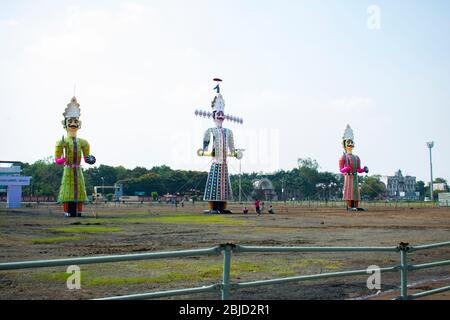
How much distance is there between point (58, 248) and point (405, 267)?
12322 millimetres

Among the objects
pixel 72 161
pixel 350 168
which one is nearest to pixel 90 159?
pixel 72 161

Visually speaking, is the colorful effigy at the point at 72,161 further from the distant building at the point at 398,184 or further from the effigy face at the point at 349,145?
Result: the distant building at the point at 398,184

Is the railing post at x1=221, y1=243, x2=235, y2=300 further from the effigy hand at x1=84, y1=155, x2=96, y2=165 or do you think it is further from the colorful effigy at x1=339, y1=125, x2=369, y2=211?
the colorful effigy at x1=339, y1=125, x2=369, y2=211

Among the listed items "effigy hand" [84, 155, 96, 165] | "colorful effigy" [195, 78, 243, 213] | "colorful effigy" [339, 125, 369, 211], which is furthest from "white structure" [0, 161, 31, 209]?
"colorful effigy" [339, 125, 369, 211]

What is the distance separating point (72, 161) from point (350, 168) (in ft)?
A: 96.4

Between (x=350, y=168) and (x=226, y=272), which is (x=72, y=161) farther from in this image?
(x=226, y=272)

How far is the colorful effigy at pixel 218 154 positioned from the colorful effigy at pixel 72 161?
11.2 meters

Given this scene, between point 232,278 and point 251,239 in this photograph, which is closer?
point 232,278

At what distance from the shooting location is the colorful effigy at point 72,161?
35.2m

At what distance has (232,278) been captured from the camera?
10.1 m

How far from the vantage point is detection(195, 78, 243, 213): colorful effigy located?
4162 centimetres
